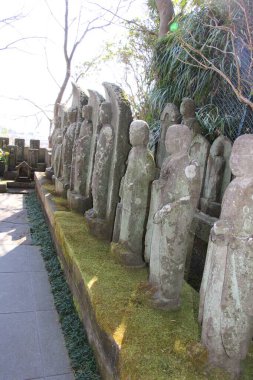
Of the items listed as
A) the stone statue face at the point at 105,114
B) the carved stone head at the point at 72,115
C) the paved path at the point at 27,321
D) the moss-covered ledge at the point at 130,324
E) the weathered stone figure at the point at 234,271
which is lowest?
the paved path at the point at 27,321

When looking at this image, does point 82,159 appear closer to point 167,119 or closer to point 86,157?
point 86,157

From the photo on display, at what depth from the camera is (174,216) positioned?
239cm

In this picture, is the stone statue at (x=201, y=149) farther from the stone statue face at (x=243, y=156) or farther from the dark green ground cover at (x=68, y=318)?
the stone statue face at (x=243, y=156)

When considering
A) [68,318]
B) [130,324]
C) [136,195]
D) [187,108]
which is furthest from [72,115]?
[130,324]

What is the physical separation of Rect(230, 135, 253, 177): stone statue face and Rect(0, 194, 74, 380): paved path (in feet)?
6.45

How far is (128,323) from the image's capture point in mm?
2305

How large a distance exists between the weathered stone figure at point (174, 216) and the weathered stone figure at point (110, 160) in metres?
1.36

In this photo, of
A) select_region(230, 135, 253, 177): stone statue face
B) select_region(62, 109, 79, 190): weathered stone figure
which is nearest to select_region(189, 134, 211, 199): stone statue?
select_region(62, 109, 79, 190): weathered stone figure

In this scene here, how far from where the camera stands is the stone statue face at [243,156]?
5.91 feet

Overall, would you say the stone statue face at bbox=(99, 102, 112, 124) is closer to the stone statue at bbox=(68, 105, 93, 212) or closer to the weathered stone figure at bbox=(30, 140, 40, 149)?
the stone statue at bbox=(68, 105, 93, 212)

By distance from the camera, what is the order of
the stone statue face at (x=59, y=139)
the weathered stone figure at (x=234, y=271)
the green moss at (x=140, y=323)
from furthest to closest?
the stone statue face at (x=59, y=139) < the green moss at (x=140, y=323) < the weathered stone figure at (x=234, y=271)

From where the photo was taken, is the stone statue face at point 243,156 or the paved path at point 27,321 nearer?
the stone statue face at point 243,156

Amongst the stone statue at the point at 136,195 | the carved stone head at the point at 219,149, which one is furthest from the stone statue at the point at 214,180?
the stone statue at the point at 136,195

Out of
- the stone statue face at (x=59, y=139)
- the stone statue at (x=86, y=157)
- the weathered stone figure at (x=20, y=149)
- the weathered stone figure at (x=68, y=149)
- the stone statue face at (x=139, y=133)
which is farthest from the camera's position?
the weathered stone figure at (x=20, y=149)
